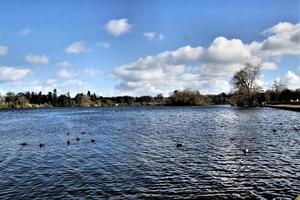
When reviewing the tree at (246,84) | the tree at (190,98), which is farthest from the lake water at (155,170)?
the tree at (190,98)

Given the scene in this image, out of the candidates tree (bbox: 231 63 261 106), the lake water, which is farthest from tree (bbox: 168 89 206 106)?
the lake water

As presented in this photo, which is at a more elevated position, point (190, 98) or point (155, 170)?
point (190, 98)

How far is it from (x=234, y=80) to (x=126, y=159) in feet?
343

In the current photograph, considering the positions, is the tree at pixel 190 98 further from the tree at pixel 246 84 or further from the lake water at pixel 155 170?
the lake water at pixel 155 170

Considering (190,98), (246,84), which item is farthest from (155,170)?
(190,98)

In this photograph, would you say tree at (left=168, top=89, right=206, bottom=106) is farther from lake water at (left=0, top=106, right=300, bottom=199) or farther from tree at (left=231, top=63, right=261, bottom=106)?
lake water at (left=0, top=106, right=300, bottom=199)

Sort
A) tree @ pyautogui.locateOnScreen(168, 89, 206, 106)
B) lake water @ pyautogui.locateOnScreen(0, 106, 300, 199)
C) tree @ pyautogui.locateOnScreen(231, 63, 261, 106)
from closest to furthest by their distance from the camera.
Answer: lake water @ pyautogui.locateOnScreen(0, 106, 300, 199), tree @ pyautogui.locateOnScreen(231, 63, 261, 106), tree @ pyautogui.locateOnScreen(168, 89, 206, 106)

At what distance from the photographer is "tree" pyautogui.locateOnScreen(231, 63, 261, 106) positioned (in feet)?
393

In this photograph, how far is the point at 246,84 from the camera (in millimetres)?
121000

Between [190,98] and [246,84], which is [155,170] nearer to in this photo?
[246,84]

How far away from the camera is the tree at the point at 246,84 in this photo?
119650 mm

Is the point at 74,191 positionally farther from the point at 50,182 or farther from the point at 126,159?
the point at 126,159

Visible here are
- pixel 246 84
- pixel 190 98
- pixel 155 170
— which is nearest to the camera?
pixel 155 170

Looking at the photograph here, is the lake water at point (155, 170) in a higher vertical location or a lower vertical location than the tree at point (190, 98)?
lower
